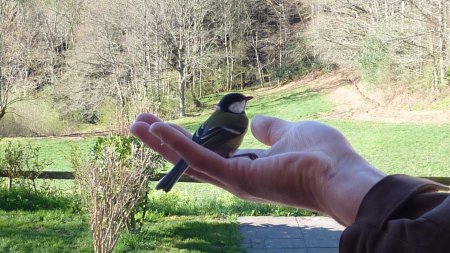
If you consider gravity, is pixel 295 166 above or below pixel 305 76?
above

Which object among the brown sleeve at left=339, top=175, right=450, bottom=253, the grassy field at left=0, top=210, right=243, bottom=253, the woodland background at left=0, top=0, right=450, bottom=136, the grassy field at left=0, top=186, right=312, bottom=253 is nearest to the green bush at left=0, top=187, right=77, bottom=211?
the grassy field at left=0, top=186, right=312, bottom=253

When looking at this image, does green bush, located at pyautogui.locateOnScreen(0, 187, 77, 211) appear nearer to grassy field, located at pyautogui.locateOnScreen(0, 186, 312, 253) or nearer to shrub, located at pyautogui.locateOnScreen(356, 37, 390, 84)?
grassy field, located at pyautogui.locateOnScreen(0, 186, 312, 253)

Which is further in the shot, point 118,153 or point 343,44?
point 343,44

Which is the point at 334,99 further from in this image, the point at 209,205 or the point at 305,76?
the point at 209,205

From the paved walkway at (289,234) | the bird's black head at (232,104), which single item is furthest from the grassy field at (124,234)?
the bird's black head at (232,104)

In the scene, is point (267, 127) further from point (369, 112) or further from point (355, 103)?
point (355, 103)

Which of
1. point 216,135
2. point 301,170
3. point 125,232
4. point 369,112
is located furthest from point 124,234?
point 369,112

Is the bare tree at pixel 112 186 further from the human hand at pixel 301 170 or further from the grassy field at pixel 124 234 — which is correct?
the human hand at pixel 301 170

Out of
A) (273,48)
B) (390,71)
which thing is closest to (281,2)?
(273,48)
